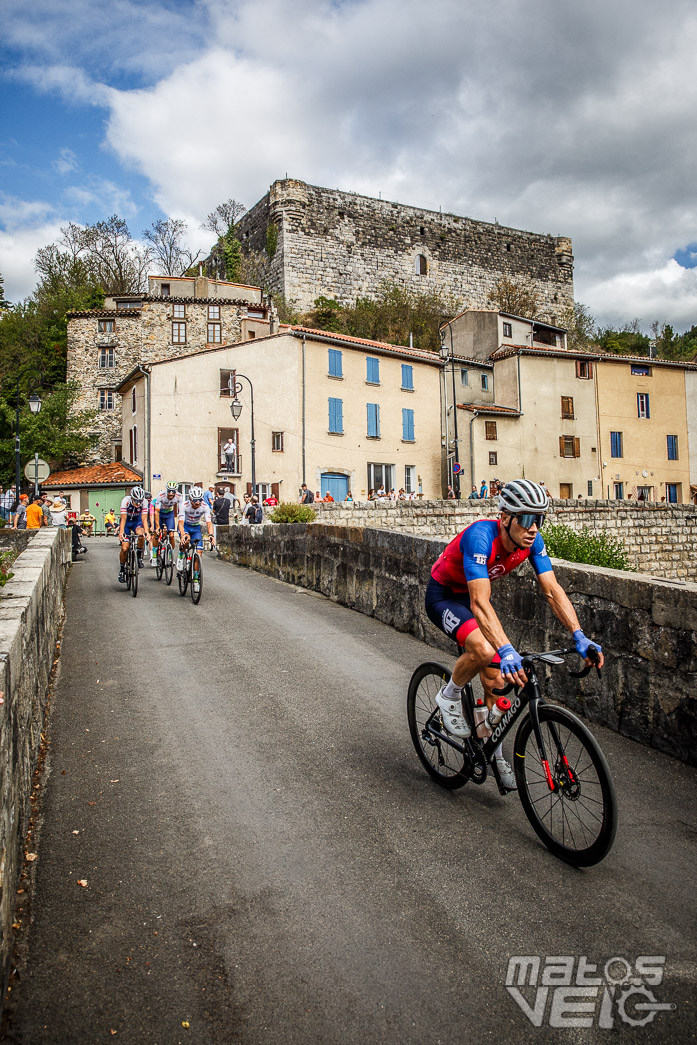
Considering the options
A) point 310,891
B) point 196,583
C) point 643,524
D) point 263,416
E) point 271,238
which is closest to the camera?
point 310,891

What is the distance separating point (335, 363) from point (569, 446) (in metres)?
15.8

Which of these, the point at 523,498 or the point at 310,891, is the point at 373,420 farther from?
the point at 310,891

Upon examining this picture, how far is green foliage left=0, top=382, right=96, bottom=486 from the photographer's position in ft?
135

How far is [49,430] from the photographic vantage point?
4231cm

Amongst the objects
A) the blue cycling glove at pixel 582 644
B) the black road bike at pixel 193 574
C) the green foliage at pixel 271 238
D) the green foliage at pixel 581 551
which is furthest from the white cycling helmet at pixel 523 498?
the green foliage at pixel 271 238

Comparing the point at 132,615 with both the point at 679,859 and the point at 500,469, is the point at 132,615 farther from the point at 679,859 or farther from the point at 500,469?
the point at 500,469

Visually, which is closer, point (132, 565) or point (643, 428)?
point (132, 565)

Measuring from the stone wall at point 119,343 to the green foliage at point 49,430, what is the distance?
0.73 metres

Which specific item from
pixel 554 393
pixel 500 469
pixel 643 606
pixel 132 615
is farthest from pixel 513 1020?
pixel 554 393

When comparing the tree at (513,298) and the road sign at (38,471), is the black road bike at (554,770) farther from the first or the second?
the tree at (513,298)

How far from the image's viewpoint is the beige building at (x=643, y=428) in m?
43.7

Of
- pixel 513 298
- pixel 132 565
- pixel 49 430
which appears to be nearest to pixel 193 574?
pixel 132 565

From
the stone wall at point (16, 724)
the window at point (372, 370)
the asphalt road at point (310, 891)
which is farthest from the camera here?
the window at point (372, 370)

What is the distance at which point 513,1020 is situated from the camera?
232 centimetres
